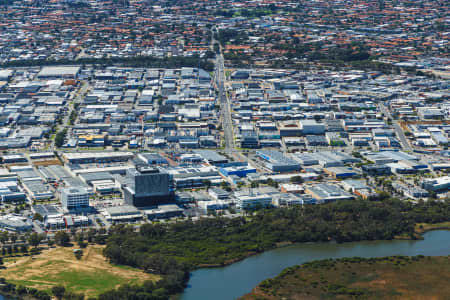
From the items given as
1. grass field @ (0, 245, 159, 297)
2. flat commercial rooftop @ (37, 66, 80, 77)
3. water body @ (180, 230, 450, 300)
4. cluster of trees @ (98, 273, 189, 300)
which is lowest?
water body @ (180, 230, 450, 300)

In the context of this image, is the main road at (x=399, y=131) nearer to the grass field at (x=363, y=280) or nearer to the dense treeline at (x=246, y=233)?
the dense treeline at (x=246, y=233)

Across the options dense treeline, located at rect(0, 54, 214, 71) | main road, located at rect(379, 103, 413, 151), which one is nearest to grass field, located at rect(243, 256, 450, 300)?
main road, located at rect(379, 103, 413, 151)

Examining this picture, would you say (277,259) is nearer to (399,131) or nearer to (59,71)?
(399,131)

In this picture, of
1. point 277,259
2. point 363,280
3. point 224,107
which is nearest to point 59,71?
point 224,107

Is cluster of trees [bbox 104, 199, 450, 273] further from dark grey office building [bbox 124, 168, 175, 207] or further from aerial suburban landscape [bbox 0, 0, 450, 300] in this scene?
dark grey office building [bbox 124, 168, 175, 207]

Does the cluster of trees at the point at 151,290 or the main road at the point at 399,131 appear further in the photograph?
the main road at the point at 399,131

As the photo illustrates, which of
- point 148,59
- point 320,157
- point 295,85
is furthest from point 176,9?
point 320,157

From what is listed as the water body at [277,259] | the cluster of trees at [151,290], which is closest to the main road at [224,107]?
the water body at [277,259]
